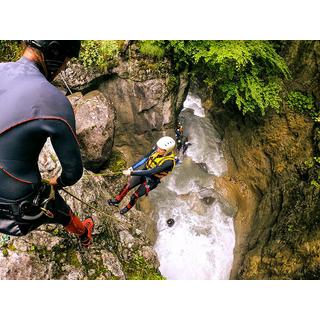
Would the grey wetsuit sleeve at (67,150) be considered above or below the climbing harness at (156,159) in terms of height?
above

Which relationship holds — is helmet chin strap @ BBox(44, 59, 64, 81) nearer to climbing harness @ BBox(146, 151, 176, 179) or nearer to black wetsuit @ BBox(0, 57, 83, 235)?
black wetsuit @ BBox(0, 57, 83, 235)

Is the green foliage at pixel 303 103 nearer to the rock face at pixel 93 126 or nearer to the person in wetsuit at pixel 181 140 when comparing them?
the person in wetsuit at pixel 181 140

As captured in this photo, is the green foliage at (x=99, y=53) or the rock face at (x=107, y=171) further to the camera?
the green foliage at (x=99, y=53)

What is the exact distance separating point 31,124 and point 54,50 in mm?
668

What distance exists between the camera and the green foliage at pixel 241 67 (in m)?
7.21

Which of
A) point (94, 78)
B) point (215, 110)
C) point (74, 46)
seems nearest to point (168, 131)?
point (215, 110)

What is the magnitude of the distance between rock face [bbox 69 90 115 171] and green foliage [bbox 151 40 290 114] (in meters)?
2.35

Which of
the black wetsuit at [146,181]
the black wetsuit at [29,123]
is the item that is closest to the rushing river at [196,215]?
the black wetsuit at [146,181]

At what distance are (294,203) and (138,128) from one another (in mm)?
4949

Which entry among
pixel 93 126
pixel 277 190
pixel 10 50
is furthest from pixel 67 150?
pixel 277 190

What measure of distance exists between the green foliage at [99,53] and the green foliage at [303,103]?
4967 mm

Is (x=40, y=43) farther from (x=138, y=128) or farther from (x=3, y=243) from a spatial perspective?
(x=138, y=128)

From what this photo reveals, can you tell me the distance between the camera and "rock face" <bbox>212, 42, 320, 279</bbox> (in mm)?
6930

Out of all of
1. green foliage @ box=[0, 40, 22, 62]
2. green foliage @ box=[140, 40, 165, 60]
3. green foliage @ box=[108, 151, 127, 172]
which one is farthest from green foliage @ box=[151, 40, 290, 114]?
green foliage @ box=[0, 40, 22, 62]
